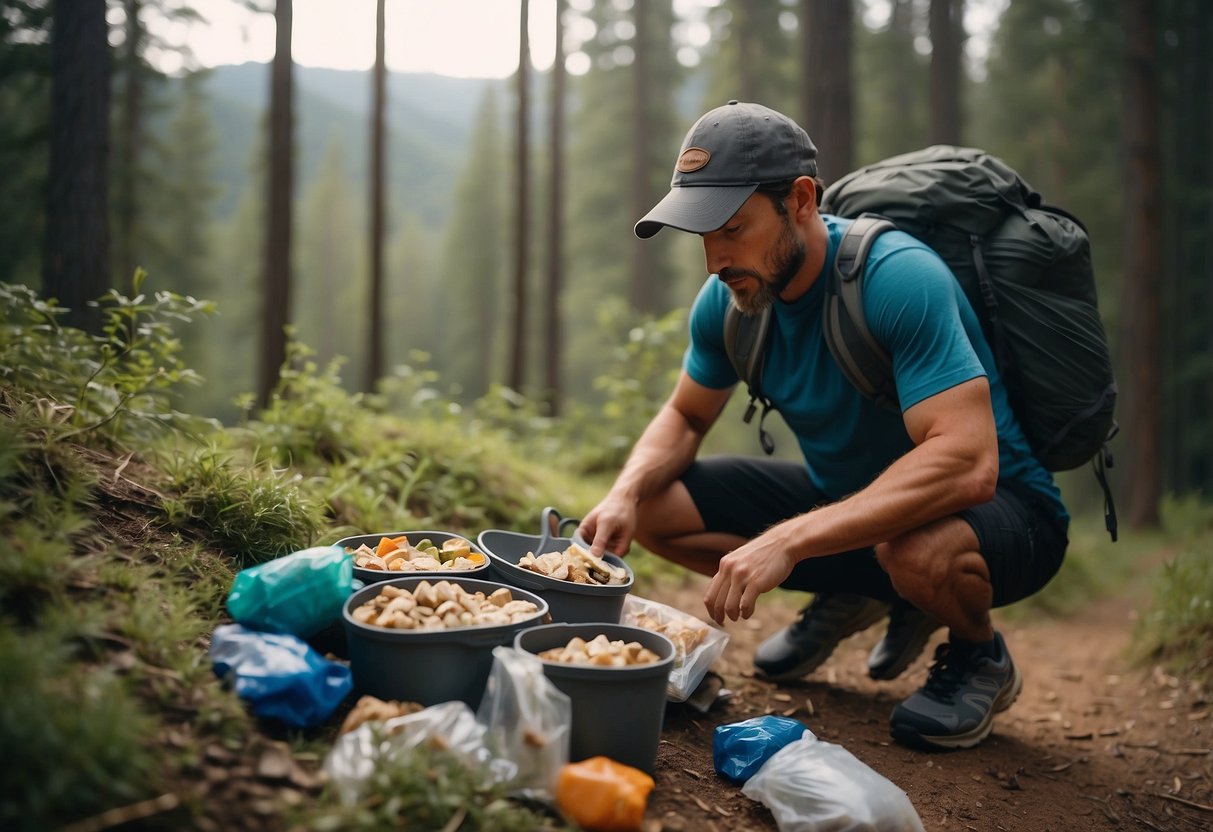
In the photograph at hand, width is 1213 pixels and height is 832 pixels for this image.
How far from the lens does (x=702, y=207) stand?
2891 mm

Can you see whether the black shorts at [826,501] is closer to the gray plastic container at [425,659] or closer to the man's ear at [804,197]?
the man's ear at [804,197]

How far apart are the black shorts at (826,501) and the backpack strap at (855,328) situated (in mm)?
544

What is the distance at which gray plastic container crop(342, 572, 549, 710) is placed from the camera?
223cm

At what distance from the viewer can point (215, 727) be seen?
2.04m

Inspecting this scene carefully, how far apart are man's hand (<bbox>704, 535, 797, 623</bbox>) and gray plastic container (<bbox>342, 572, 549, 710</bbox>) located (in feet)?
1.93

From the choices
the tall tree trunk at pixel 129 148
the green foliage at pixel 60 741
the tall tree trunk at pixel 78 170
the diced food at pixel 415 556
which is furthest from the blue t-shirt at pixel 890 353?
the tall tree trunk at pixel 129 148

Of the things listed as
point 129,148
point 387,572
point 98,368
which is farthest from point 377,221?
point 387,572

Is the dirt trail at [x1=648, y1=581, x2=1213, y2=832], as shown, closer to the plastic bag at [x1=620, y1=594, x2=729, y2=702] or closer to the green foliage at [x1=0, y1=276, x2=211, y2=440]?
the plastic bag at [x1=620, y1=594, x2=729, y2=702]

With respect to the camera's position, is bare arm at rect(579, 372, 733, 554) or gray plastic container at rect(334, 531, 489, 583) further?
bare arm at rect(579, 372, 733, 554)

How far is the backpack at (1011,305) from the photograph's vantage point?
3.06m

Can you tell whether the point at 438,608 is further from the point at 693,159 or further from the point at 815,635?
the point at 815,635

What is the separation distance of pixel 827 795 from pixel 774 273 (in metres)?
1.73

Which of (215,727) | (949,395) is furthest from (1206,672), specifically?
(215,727)

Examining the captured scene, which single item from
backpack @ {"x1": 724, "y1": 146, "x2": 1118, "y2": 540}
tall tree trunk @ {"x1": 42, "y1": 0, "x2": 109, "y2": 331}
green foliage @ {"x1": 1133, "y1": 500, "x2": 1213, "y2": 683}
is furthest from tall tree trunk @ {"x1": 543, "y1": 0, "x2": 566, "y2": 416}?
backpack @ {"x1": 724, "y1": 146, "x2": 1118, "y2": 540}
